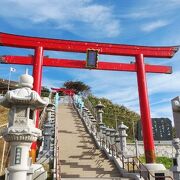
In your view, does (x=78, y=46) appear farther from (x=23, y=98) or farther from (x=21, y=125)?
(x=21, y=125)

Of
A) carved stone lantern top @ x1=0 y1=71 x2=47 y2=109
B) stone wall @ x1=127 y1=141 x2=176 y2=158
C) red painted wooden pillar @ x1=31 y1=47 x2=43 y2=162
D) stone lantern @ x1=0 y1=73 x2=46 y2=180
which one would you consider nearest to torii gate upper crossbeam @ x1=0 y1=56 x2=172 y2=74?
red painted wooden pillar @ x1=31 y1=47 x2=43 y2=162

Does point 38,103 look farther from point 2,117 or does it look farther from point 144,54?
point 2,117

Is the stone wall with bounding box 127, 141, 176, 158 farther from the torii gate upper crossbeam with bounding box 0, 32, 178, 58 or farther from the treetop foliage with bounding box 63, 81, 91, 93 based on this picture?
Result: the treetop foliage with bounding box 63, 81, 91, 93

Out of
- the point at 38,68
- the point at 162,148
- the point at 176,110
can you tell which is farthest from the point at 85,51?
the point at 162,148

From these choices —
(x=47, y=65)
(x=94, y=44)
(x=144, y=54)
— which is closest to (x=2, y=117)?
(x=47, y=65)

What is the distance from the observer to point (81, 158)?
12367mm

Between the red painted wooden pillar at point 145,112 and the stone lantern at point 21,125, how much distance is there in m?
7.41

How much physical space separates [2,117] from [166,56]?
15.7 meters

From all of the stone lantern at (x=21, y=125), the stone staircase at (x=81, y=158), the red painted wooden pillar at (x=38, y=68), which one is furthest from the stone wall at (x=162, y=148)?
the stone lantern at (x=21, y=125)

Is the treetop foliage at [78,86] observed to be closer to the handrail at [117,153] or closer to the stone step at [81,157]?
the stone step at [81,157]

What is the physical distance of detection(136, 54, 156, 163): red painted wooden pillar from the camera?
13.0 m

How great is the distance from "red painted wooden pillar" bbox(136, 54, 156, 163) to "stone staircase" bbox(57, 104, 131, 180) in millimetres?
2016

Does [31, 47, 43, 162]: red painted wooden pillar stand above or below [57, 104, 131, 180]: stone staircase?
above

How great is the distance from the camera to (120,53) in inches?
621
